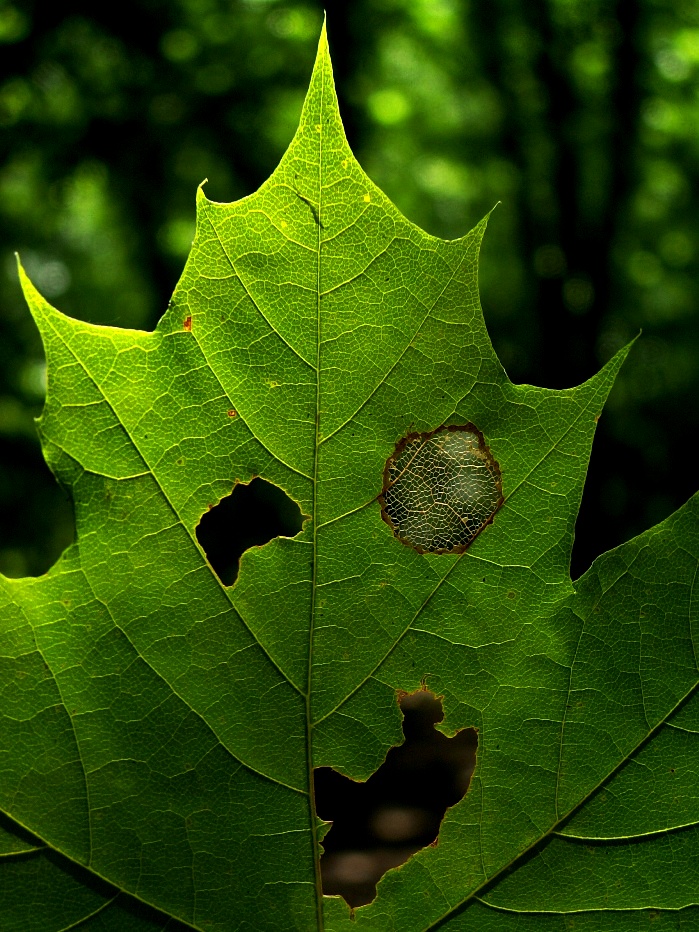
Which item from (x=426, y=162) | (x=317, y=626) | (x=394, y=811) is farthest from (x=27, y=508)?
(x=317, y=626)

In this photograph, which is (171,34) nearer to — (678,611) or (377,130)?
(377,130)

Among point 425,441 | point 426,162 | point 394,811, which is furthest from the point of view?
point 426,162

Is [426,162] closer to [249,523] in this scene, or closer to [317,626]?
[249,523]

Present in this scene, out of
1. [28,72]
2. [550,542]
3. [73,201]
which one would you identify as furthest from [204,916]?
[73,201]

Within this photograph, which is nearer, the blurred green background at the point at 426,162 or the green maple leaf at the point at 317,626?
the green maple leaf at the point at 317,626

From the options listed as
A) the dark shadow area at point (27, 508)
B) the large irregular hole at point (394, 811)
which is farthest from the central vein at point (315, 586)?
the dark shadow area at point (27, 508)

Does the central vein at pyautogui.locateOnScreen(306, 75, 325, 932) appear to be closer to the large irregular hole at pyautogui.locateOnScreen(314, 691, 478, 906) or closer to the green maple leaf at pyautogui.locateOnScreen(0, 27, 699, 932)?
the green maple leaf at pyautogui.locateOnScreen(0, 27, 699, 932)

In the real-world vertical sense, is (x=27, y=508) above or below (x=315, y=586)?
below

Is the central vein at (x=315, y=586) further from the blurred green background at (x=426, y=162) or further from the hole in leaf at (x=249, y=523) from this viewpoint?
the blurred green background at (x=426, y=162)
